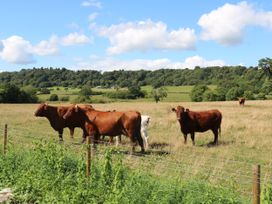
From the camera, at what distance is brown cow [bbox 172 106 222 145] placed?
1797cm

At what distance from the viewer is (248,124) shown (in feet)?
76.9

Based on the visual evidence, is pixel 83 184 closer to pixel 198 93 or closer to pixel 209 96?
pixel 209 96

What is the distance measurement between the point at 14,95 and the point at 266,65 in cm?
4379

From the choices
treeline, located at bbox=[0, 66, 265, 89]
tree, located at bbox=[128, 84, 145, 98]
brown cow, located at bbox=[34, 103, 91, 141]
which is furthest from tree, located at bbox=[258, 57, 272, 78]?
brown cow, located at bbox=[34, 103, 91, 141]

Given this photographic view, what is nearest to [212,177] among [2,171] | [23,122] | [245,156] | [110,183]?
[110,183]

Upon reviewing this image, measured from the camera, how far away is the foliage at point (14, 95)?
76.8 meters

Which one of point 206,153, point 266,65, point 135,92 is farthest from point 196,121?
point 135,92

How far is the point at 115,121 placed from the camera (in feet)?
51.2

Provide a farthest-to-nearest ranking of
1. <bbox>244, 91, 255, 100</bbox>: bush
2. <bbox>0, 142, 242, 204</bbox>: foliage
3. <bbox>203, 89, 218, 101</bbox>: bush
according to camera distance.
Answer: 1. <bbox>203, 89, 218, 101</bbox>: bush
2. <bbox>244, 91, 255, 100</bbox>: bush
3. <bbox>0, 142, 242, 204</bbox>: foliage

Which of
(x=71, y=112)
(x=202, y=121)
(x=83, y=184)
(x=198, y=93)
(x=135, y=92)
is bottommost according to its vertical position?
(x=83, y=184)

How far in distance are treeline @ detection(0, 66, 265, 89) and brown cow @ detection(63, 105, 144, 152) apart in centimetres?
10778

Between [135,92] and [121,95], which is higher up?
[135,92]

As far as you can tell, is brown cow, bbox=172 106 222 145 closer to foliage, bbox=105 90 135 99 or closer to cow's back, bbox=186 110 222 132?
cow's back, bbox=186 110 222 132

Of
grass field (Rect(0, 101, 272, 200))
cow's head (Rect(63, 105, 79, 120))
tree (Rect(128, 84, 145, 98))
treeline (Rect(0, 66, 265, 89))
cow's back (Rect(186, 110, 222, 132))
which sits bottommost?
grass field (Rect(0, 101, 272, 200))
